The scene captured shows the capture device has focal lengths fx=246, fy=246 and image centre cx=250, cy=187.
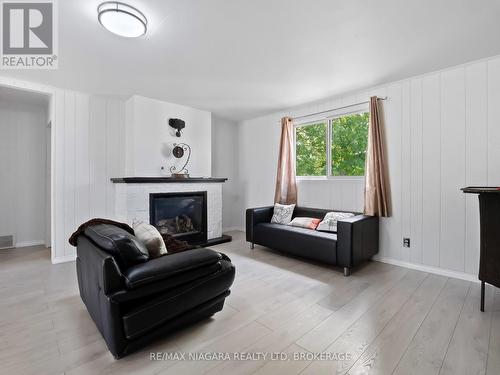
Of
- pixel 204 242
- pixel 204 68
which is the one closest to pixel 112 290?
pixel 204 68

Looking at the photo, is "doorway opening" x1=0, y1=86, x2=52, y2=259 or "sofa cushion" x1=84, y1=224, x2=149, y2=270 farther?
"doorway opening" x1=0, y1=86, x2=52, y2=259

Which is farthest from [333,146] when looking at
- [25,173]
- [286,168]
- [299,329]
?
[25,173]

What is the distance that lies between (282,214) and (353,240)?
1.38 metres

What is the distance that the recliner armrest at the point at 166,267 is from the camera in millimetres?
1418

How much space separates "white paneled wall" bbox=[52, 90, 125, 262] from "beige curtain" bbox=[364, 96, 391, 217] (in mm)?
3690

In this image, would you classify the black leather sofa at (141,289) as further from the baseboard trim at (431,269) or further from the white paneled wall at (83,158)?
the baseboard trim at (431,269)

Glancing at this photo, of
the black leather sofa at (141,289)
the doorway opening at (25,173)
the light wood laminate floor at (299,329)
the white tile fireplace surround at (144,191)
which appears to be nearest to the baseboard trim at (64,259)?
the light wood laminate floor at (299,329)

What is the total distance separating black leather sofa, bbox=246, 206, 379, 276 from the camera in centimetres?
280

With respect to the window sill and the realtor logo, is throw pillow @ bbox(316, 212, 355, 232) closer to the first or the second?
the window sill

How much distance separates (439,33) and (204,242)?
12.8 ft

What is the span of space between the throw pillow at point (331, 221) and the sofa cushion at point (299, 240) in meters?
0.12

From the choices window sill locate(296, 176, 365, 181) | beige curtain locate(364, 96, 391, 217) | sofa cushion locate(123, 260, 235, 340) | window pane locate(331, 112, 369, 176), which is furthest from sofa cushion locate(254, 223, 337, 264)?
sofa cushion locate(123, 260, 235, 340)

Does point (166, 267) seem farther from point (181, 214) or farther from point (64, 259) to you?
point (64, 259)

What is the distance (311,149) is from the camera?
4.21 m
